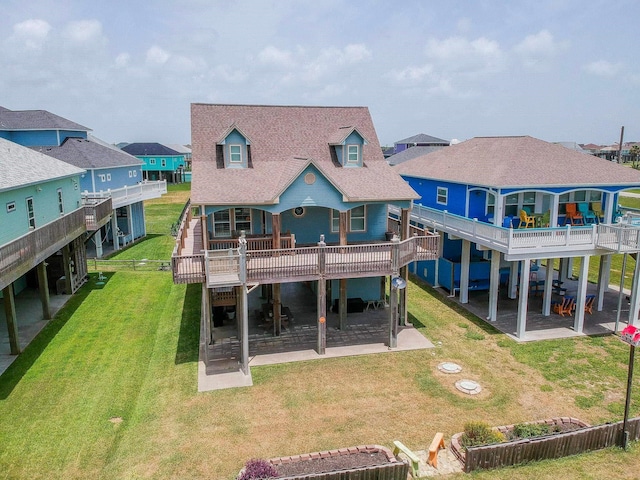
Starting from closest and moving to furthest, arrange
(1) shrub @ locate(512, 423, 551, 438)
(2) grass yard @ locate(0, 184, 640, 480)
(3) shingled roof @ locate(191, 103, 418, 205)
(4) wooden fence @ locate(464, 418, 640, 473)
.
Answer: (4) wooden fence @ locate(464, 418, 640, 473) < (2) grass yard @ locate(0, 184, 640, 480) < (1) shrub @ locate(512, 423, 551, 438) < (3) shingled roof @ locate(191, 103, 418, 205)

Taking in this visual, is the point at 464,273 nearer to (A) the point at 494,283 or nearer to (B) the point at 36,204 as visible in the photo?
(A) the point at 494,283

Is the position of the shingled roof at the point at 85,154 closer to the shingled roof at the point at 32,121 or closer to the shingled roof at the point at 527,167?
the shingled roof at the point at 32,121

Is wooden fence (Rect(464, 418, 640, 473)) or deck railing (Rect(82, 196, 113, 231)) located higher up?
deck railing (Rect(82, 196, 113, 231))

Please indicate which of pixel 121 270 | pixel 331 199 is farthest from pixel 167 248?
pixel 331 199

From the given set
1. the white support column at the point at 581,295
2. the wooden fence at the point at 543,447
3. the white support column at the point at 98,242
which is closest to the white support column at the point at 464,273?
the white support column at the point at 581,295

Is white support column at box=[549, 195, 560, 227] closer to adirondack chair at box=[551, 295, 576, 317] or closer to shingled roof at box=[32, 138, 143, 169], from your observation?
adirondack chair at box=[551, 295, 576, 317]

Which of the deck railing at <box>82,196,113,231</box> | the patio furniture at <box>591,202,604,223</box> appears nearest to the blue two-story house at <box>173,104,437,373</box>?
the patio furniture at <box>591,202,604,223</box>
